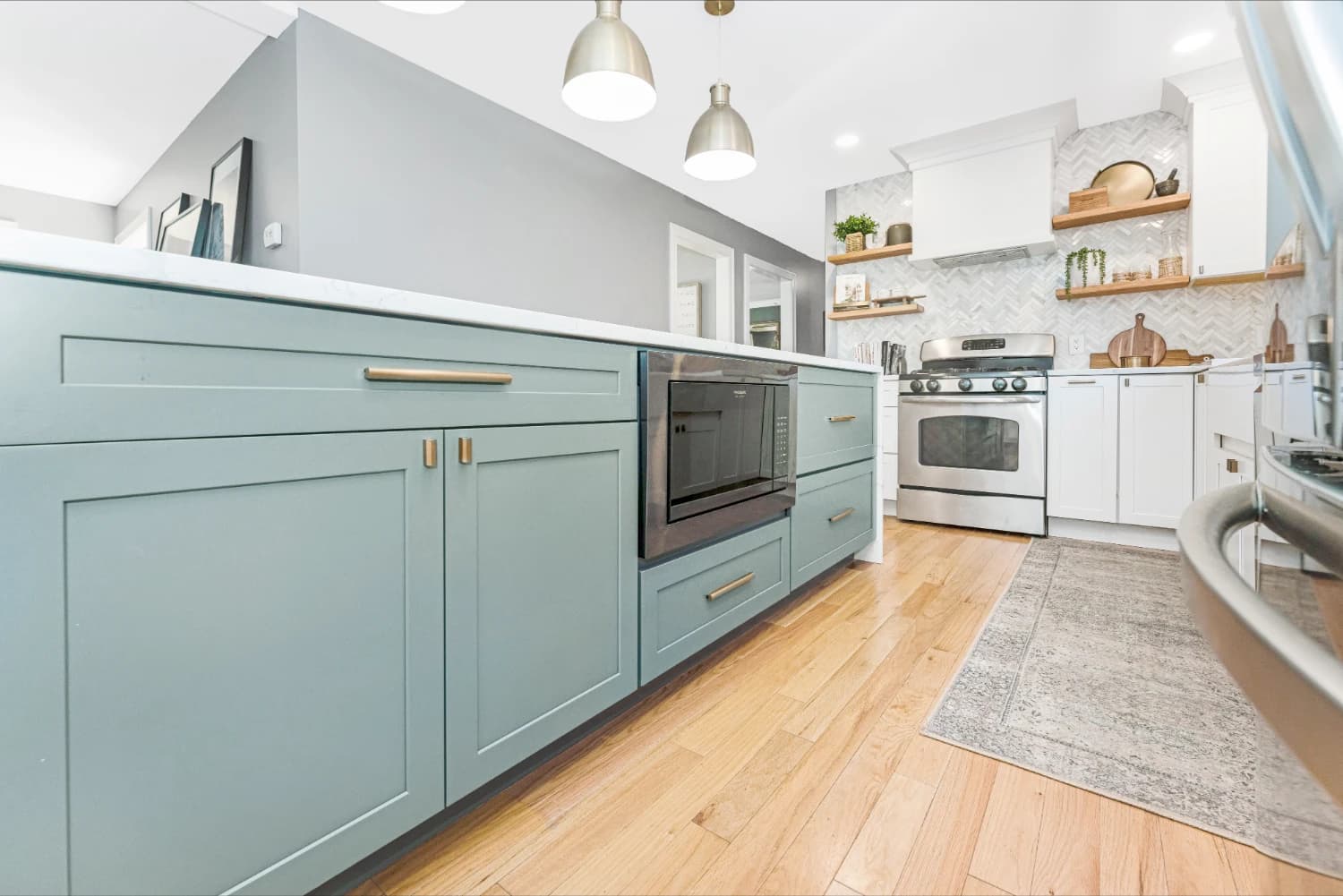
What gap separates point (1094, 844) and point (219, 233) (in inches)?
155

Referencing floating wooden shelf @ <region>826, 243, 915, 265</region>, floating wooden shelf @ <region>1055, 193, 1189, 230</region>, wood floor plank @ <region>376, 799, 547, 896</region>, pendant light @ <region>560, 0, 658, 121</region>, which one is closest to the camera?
wood floor plank @ <region>376, 799, 547, 896</region>

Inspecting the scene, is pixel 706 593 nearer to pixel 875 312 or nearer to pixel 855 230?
pixel 875 312

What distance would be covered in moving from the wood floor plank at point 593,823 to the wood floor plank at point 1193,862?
33.6 inches

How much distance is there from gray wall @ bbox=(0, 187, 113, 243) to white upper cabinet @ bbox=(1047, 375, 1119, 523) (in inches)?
201

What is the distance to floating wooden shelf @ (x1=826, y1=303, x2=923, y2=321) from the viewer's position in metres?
4.16

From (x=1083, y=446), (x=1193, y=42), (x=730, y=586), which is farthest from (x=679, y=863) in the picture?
(x=1193, y=42)

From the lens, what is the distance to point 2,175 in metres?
2.83

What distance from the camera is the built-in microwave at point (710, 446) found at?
4.31 feet

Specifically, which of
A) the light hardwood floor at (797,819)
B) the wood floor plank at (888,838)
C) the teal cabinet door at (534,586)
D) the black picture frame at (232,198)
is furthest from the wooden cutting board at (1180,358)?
the black picture frame at (232,198)

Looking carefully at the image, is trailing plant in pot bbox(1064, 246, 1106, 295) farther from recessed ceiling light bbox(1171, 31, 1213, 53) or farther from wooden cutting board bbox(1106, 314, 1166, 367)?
recessed ceiling light bbox(1171, 31, 1213, 53)

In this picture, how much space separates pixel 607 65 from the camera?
5.61ft

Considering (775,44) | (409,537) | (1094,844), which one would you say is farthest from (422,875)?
(775,44)

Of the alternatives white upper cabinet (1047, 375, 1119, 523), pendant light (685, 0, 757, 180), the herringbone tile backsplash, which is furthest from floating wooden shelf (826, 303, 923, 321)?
pendant light (685, 0, 757, 180)

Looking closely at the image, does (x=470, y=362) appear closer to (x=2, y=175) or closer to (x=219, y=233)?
(x=219, y=233)
